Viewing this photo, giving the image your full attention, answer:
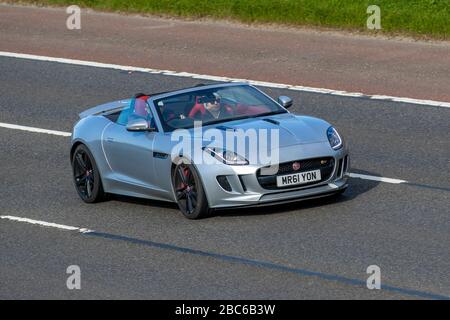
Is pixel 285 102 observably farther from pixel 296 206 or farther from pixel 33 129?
pixel 33 129

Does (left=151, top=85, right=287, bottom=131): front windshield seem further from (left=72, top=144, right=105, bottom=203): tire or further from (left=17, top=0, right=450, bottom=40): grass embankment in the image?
(left=17, top=0, right=450, bottom=40): grass embankment

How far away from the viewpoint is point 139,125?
14023mm

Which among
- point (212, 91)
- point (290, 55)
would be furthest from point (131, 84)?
point (212, 91)

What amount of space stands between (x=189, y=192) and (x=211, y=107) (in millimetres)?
1301

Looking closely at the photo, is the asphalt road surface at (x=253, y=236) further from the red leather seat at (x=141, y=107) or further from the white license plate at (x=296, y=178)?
the red leather seat at (x=141, y=107)

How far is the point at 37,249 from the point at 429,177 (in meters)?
4.74

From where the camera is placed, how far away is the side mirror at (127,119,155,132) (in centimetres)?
1402

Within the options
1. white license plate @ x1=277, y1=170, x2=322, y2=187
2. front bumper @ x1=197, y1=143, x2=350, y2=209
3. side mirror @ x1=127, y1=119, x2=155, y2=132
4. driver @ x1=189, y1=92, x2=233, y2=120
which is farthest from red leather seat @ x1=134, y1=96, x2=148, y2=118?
white license plate @ x1=277, y1=170, x2=322, y2=187

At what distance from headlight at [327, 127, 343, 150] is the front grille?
24 cm

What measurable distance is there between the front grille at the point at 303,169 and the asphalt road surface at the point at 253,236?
37cm

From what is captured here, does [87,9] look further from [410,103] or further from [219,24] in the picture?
[410,103]

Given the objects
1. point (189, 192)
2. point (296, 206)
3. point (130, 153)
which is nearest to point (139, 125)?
point (130, 153)

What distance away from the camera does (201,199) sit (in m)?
13.2

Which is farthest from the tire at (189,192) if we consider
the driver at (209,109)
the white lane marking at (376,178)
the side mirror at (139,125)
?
the white lane marking at (376,178)
